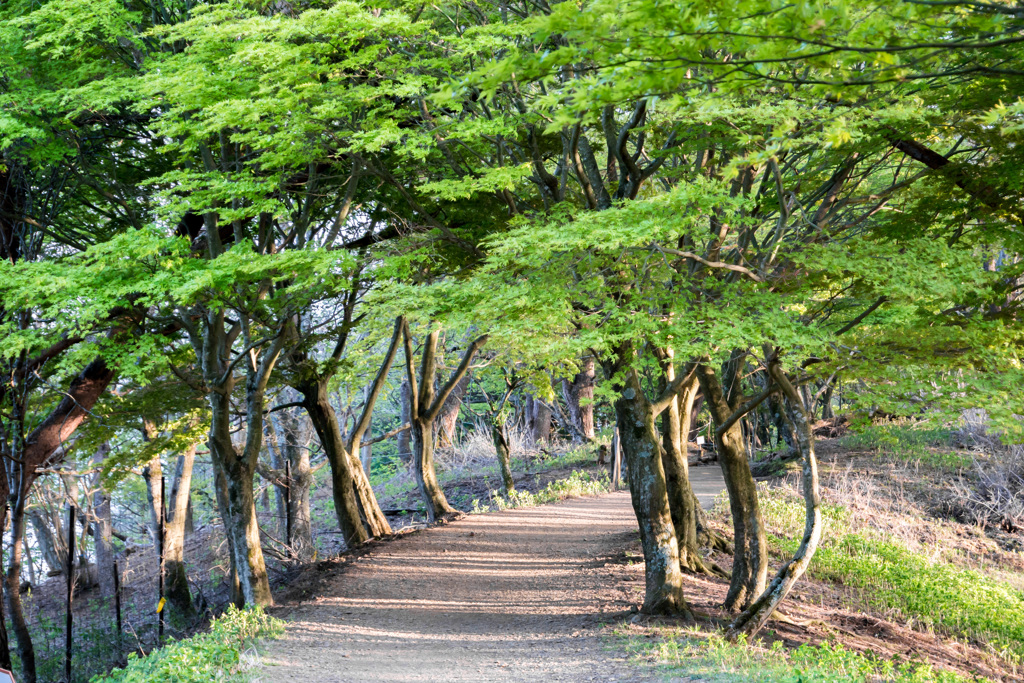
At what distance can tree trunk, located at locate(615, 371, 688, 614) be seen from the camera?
8727mm

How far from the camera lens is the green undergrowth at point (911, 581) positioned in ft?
32.1

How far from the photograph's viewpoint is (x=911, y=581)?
10.7 metres

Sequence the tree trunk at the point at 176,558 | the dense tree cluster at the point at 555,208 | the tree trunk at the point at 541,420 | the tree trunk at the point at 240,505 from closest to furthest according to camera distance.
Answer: the dense tree cluster at the point at 555,208
the tree trunk at the point at 240,505
the tree trunk at the point at 176,558
the tree trunk at the point at 541,420

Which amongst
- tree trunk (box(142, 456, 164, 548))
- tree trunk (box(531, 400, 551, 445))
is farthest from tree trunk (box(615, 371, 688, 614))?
tree trunk (box(531, 400, 551, 445))

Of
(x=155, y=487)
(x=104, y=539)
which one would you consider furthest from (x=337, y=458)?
(x=104, y=539)

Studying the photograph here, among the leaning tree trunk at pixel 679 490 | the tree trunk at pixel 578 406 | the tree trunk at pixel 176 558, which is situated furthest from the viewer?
the tree trunk at pixel 578 406

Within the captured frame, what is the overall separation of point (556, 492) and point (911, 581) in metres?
9.09

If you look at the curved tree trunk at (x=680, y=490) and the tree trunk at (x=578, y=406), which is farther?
the tree trunk at (x=578, y=406)

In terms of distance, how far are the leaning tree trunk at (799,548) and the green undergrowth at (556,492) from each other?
9713 millimetres

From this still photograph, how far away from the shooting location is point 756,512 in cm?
919

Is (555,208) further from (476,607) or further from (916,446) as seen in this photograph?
(916,446)

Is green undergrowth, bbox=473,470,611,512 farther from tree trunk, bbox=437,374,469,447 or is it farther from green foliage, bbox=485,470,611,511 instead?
tree trunk, bbox=437,374,469,447

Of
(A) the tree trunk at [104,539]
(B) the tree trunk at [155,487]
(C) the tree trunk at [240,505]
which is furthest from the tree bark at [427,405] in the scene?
(A) the tree trunk at [104,539]

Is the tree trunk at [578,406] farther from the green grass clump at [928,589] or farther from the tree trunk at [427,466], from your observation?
the green grass clump at [928,589]
